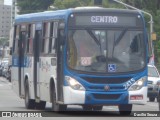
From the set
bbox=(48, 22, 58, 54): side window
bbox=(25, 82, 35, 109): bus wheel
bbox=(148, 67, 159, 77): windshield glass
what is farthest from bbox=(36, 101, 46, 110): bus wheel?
bbox=(148, 67, 159, 77): windshield glass

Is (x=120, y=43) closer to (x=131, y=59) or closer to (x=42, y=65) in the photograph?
(x=131, y=59)

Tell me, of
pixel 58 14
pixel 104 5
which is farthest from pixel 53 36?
pixel 104 5

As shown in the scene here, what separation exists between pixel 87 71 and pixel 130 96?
1.38 m

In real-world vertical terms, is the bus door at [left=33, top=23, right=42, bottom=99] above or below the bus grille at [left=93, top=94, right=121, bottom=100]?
above

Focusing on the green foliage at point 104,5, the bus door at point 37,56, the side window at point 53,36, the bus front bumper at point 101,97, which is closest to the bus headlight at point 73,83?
the bus front bumper at point 101,97

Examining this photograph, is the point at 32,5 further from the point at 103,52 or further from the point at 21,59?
the point at 103,52

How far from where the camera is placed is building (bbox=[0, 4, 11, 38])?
163863 millimetres

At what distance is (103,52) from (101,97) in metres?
1.25

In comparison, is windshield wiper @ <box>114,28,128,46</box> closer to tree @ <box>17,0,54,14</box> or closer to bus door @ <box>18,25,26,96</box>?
bus door @ <box>18,25,26,96</box>

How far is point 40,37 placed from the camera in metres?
25.8

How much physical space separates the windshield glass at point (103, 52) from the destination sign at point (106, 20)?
0.21 meters

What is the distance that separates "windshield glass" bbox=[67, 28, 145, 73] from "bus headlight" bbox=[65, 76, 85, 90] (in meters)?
0.34

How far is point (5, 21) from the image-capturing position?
545ft

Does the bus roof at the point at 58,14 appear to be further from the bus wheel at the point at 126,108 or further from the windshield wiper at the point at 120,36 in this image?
the bus wheel at the point at 126,108
